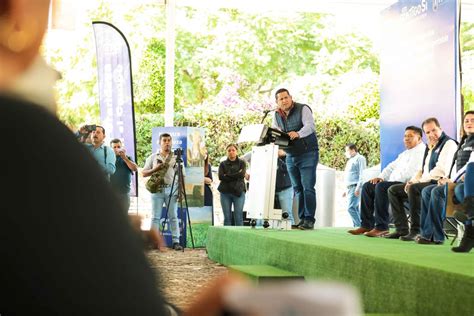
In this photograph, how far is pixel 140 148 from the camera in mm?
16453

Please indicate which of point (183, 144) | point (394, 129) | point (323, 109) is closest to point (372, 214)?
point (394, 129)

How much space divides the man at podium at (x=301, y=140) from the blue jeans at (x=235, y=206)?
3356mm

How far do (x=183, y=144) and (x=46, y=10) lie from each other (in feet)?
32.9

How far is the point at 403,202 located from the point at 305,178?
1052 millimetres

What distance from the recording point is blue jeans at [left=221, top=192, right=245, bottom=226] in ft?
35.0

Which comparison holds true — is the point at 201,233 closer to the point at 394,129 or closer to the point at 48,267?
the point at 394,129

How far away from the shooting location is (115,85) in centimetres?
1053

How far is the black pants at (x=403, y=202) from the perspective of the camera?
607cm

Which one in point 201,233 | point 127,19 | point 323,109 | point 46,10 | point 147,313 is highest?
point 127,19

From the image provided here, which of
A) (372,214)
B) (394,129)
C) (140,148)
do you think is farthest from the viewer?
(140,148)

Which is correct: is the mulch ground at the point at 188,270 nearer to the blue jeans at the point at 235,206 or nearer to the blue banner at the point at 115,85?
the blue jeans at the point at 235,206

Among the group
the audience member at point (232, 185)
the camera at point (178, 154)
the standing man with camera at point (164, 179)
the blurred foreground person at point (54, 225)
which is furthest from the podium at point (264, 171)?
the blurred foreground person at point (54, 225)

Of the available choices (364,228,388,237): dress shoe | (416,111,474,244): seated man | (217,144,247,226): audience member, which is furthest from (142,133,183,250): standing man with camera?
(416,111,474,244): seated man

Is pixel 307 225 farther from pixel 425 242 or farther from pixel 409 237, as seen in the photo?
pixel 425 242
